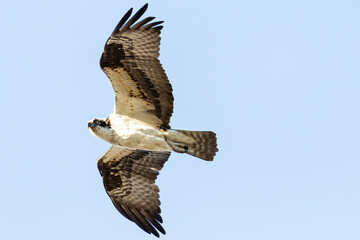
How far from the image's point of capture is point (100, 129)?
12.1 metres

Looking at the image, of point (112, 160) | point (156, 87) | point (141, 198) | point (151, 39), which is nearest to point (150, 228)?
point (141, 198)

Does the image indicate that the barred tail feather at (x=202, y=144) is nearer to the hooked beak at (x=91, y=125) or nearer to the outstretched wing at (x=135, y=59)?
the outstretched wing at (x=135, y=59)

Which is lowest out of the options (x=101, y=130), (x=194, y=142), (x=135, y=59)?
(x=101, y=130)

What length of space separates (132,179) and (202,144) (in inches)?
60.8

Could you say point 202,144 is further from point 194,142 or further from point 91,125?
point 91,125

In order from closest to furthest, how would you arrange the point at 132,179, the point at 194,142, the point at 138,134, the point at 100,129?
the point at 100,129
the point at 138,134
the point at 194,142
the point at 132,179

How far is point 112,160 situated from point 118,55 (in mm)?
2237

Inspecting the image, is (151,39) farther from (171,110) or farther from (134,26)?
(171,110)

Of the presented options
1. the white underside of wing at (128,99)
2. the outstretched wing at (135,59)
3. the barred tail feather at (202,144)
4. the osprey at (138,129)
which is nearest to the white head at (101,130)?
the osprey at (138,129)

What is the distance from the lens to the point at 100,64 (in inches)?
457

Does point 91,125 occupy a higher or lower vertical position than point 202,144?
lower

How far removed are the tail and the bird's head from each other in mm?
977

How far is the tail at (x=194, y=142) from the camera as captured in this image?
1226 centimetres

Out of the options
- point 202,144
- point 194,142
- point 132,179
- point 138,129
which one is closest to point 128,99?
point 138,129
